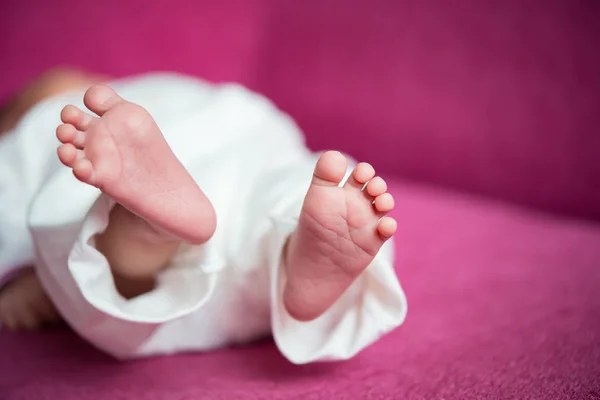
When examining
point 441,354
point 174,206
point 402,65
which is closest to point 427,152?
point 402,65

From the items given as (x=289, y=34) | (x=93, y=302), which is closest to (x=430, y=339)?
(x=93, y=302)

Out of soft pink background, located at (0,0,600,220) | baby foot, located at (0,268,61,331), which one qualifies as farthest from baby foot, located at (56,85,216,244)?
soft pink background, located at (0,0,600,220)

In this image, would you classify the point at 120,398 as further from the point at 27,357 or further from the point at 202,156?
the point at 202,156

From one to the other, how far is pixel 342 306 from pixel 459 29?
582mm

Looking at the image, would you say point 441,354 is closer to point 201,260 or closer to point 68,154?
point 201,260

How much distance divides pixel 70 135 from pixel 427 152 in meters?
0.68

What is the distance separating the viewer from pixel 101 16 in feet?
3.62

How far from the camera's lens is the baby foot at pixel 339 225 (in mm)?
479

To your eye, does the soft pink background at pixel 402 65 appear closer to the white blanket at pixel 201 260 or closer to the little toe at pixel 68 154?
the white blanket at pixel 201 260

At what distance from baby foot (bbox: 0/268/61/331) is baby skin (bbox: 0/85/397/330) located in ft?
0.60

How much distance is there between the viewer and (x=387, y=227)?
476 mm

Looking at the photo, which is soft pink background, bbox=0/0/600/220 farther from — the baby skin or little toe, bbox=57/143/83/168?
little toe, bbox=57/143/83/168

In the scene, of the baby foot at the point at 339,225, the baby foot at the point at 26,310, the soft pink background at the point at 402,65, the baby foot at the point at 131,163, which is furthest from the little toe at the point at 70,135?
the soft pink background at the point at 402,65

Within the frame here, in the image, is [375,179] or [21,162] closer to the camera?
[375,179]
